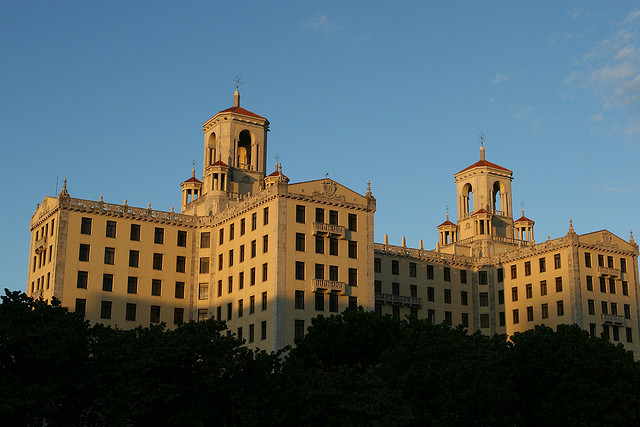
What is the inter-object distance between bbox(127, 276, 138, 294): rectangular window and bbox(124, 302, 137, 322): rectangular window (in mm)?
1464

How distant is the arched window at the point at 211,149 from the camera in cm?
12224

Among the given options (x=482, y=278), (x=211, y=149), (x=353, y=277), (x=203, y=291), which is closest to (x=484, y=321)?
(x=482, y=278)

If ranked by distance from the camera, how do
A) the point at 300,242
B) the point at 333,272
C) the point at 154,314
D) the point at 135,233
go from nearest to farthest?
the point at 300,242 → the point at 333,272 → the point at 154,314 → the point at 135,233

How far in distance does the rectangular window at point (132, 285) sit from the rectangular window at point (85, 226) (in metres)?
6.67

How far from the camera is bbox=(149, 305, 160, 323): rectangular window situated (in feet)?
337

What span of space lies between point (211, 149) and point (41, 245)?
27.6 meters

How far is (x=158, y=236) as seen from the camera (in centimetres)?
10612

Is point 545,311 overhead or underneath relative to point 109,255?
underneath

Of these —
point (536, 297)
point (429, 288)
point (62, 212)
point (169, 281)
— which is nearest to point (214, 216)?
point (169, 281)

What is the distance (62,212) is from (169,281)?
13.6 metres

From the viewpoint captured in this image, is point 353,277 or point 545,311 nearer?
point 353,277

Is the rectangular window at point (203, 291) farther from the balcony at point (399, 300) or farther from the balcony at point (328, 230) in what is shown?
the balcony at point (399, 300)

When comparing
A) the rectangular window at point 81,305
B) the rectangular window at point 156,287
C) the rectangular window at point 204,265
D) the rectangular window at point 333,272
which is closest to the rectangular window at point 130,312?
the rectangular window at point 156,287

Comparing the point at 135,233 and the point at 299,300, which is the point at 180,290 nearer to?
the point at 135,233
